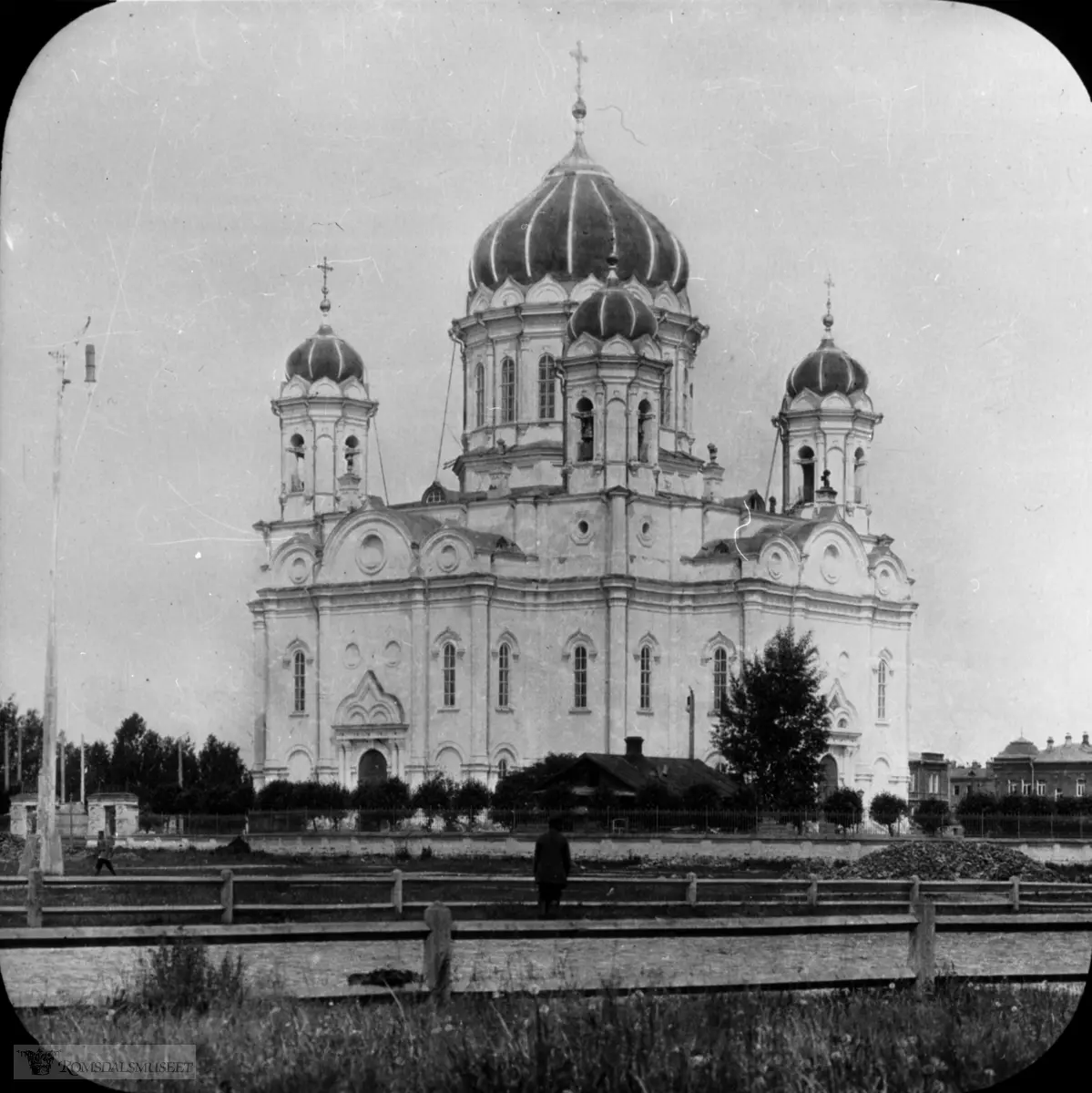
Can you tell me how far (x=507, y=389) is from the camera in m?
75.2

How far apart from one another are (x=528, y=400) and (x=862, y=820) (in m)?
20.5

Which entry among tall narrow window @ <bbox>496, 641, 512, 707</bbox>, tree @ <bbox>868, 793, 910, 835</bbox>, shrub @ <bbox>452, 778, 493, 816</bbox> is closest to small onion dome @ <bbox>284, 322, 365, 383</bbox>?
tall narrow window @ <bbox>496, 641, 512, 707</bbox>

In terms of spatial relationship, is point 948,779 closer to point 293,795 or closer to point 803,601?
point 803,601

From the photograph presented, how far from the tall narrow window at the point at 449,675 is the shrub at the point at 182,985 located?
176 ft

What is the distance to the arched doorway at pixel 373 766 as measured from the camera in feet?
228

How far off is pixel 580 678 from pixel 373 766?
6661 millimetres

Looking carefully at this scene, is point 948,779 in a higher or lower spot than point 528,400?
lower

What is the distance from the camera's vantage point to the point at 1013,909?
23.1 meters

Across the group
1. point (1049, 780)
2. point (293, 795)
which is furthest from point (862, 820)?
point (1049, 780)

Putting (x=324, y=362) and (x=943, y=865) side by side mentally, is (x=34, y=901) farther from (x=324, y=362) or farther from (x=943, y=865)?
(x=324, y=362)

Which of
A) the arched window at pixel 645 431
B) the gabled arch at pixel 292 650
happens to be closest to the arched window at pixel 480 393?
the arched window at pixel 645 431

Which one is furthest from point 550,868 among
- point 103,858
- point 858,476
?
point 858,476

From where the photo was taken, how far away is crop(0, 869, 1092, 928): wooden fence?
2277 cm

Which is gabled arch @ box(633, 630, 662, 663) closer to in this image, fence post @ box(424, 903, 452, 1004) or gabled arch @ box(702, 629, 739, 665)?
Answer: gabled arch @ box(702, 629, 739, 665)
